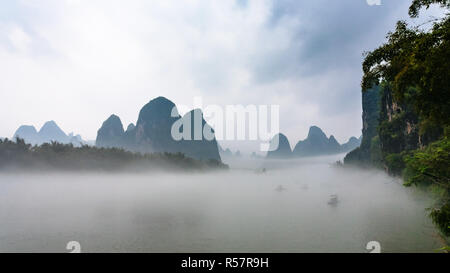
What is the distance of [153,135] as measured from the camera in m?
131

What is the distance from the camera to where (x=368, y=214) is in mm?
24531

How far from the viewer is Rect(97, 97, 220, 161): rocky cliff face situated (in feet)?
431

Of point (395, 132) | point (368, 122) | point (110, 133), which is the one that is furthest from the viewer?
point (110, 133)

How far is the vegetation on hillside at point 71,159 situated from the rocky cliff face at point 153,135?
4721 cm

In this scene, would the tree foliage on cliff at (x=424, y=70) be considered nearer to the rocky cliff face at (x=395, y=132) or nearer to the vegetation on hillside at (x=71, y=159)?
the rocky cliff face at (x=395, y=132)

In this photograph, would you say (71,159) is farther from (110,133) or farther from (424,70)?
(110,133)

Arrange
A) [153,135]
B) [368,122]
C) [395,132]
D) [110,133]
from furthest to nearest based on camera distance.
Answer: [110,133] → [153,135] → [368,122] → [395,132]

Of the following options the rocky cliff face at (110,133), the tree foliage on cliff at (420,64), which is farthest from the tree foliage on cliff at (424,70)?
the rocky cliff face at (110,133)

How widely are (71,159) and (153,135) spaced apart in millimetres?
68852

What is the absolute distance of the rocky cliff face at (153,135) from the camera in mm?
131375

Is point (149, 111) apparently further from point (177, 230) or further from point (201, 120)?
point (177, 230)

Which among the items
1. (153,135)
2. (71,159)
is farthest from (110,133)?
(71,159)
